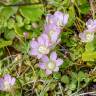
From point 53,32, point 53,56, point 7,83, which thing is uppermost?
point 53,32

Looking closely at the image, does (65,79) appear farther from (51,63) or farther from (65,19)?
(65,19)

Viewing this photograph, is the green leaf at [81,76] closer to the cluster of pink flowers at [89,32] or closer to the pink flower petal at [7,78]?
the cluster of pink flowers at [89,32]

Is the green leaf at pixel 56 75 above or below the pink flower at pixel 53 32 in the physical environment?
below

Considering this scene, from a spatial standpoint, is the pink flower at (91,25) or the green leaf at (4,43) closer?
the pink flower at (91,25)

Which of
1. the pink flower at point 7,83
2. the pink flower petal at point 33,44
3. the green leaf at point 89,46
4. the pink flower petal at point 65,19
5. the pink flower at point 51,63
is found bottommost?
the pink flower at point 7,83

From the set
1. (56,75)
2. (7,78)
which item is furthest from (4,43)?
(56,75)

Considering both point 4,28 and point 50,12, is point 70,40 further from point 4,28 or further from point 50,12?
point 4,28

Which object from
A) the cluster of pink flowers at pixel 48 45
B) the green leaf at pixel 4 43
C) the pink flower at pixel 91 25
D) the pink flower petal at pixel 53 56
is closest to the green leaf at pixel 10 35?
the green leaf at pixel 4 43
